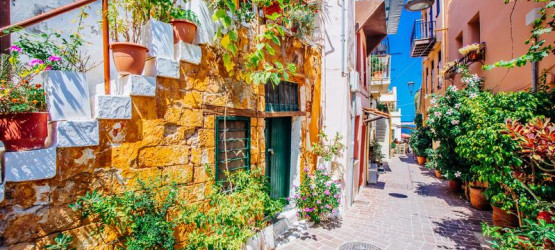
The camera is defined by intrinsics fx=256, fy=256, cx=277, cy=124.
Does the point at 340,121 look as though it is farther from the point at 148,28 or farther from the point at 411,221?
the point at 148,28

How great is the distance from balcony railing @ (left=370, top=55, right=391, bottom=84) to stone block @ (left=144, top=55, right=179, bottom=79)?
12712 mm

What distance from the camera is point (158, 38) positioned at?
2625 millimetres

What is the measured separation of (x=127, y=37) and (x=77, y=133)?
3.67ft

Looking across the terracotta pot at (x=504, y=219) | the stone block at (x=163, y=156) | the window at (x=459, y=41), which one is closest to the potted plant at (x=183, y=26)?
the stone block at (x=163, y=156)

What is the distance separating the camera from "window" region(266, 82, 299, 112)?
459 cm

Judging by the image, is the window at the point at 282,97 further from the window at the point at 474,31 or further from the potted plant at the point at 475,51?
the window at the point at 474,31

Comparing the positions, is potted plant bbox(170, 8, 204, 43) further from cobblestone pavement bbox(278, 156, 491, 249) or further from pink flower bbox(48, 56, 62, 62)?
cobblestone pavement bbox(278, 156, 491, 249)

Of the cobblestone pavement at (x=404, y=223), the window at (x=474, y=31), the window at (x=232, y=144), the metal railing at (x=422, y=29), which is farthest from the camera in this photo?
the metal railing at (x=422, y=29)

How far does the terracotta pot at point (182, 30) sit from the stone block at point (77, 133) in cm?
125

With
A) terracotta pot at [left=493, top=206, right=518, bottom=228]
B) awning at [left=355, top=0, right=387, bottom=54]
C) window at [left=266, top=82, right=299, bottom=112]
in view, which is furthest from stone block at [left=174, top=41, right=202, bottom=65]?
terracotta pot at [left=493, top=206, right=518, bottom=228]

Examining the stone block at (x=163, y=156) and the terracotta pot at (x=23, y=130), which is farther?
the stone block at (x=163, y=156)

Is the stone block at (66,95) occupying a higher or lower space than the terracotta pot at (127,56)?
lower

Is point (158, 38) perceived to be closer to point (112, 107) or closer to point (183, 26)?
point (183, 26)

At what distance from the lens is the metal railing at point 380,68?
13.6 metres
